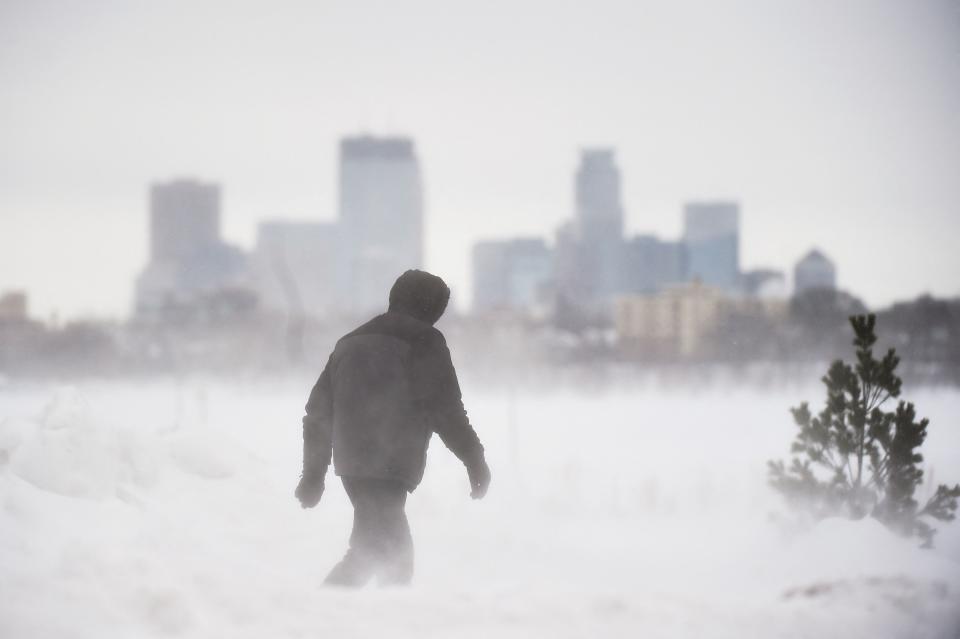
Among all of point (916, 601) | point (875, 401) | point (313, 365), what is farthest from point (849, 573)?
point (313, 365)

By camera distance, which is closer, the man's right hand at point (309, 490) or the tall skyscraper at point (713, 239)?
the man's right hand at point (309, 490)

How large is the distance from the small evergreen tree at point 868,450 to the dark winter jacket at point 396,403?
473 cm

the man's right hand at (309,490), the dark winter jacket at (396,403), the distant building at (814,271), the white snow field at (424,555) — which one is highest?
the distant building at (814,271)

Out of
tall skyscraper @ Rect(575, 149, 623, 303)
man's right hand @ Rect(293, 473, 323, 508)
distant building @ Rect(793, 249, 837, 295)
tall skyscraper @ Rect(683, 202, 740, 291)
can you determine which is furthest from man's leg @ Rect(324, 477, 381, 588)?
tall skyscraper @ Rect(683, 202, 740, 291)

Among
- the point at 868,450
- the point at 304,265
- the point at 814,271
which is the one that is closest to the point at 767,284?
the point at 814,271

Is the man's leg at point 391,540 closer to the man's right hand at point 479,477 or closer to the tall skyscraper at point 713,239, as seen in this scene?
the man's right hand at point 479,477

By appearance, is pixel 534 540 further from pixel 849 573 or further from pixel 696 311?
pixel 696 311

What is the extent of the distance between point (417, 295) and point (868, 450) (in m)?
5.39

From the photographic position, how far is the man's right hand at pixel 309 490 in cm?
473

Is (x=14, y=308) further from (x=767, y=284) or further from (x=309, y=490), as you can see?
(x=767, y=284)

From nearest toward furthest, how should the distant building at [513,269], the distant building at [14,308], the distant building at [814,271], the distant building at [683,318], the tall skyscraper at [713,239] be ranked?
the distant building at [14,308] → the distant building at [683,318] → the distant building at [814,271] → the distant building at [513,269] → the tall skyscraper at [713,239]

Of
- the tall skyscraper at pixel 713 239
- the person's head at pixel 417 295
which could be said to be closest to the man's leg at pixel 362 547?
the person's head at pixel 417 295

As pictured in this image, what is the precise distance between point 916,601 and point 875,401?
4.49m

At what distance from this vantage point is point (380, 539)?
4.55 m
